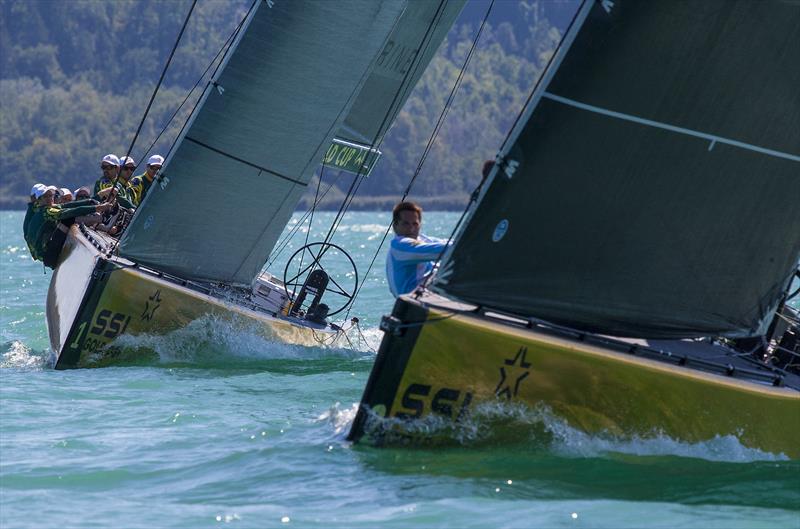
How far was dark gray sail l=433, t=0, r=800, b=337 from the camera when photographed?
242 inches

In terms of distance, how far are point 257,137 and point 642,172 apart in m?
3.81

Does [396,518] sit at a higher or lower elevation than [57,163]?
higher

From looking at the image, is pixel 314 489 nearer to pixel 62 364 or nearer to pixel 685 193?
pixel 685 193

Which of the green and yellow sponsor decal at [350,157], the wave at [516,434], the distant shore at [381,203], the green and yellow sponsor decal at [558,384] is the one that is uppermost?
the green and yellow sponsor decal at [350,157]

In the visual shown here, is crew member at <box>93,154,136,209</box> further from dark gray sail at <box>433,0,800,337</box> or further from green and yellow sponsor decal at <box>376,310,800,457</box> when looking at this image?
green and yellow sponsor decal at <box>376,310,800,457</box>

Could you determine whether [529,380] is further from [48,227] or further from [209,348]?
[48,227]

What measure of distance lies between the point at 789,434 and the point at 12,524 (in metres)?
3.30

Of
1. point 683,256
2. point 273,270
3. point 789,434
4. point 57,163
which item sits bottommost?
point 57,163

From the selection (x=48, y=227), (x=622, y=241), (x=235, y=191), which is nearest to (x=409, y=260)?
(x=622, y=241)

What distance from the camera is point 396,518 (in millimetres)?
5211

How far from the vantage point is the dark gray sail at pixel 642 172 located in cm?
615

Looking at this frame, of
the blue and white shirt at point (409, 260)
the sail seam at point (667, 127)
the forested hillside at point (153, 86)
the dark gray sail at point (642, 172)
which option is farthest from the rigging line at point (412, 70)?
the forested hillside at point (153, 86)

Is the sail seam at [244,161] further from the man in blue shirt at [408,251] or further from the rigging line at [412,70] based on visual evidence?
the man in blue shirt at [408,251]

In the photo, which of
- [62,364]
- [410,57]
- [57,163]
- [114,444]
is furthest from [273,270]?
[57,163]
